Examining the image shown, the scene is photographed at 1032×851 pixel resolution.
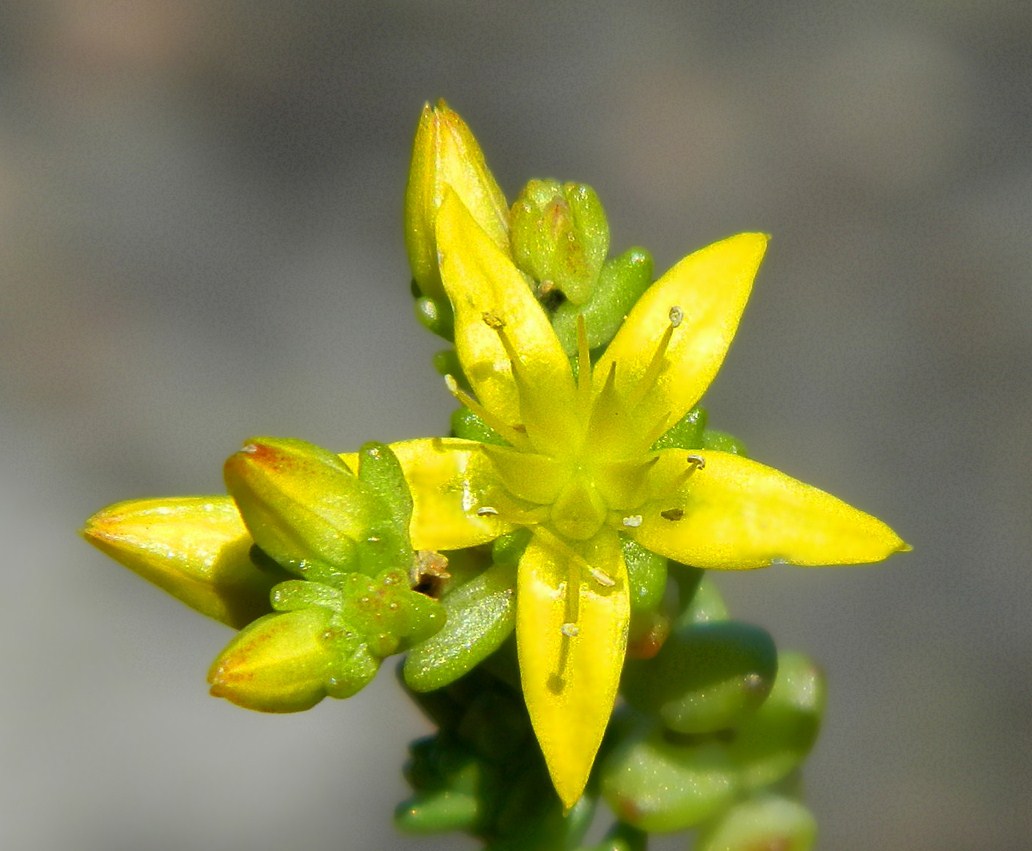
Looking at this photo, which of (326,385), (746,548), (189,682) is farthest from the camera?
(326,385)

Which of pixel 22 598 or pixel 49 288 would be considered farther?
pixel 49 288

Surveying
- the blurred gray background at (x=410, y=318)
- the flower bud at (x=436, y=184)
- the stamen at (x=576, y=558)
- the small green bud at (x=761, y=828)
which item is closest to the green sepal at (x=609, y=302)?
the flower bud at (x=436, y=184)

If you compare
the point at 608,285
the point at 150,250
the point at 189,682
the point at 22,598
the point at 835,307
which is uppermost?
the point at 150,250

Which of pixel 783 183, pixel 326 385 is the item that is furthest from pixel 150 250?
pixel 783 183

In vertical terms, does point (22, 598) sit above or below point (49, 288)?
below

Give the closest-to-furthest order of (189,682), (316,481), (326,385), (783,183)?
1. (316,481)
2. (189,682)
3. (326,385)
4. (783,183)

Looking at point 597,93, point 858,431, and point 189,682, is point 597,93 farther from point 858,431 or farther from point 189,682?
point 189,682

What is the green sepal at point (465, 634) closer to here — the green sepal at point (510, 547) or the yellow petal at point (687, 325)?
the green sepal at point (510, 547)

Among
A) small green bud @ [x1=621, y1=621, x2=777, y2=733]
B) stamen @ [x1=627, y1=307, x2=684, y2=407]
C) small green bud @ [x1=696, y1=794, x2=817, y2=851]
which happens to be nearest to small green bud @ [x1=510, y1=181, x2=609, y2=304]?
stamen @ [x1=627, y1=307, x2=684, y2=407]
